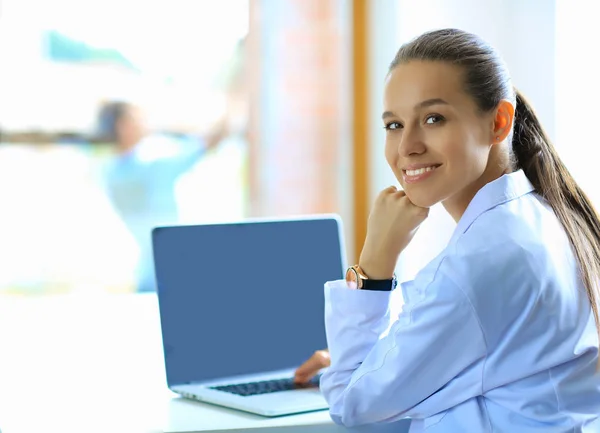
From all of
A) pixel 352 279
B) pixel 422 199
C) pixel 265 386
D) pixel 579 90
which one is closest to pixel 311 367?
pixel 265 386

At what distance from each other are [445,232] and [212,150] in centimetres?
94

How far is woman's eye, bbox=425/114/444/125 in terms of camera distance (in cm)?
131

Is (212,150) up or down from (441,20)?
down

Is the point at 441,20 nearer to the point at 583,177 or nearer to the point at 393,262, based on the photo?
the point at 583,177

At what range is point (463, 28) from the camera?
7.79ft

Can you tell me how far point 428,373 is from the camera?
47.8 inches

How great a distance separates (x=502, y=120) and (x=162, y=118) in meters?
1.77

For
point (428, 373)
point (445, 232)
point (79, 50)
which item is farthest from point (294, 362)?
point (79, 50)

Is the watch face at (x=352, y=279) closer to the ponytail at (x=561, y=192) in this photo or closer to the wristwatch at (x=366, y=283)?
the wristwatch at (x=366, y=283)

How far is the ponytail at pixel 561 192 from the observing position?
4.10 feet

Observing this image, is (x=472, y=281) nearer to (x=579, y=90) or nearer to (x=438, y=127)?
(x=438, y=127)

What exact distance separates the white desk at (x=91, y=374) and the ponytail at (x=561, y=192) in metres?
0.48

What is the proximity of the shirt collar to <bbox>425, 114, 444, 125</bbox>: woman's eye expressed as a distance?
12 cm

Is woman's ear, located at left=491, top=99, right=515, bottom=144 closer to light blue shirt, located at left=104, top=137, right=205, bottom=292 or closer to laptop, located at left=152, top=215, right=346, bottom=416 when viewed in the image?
laptop, located at left=152, top=215, right=346, bottom=416
